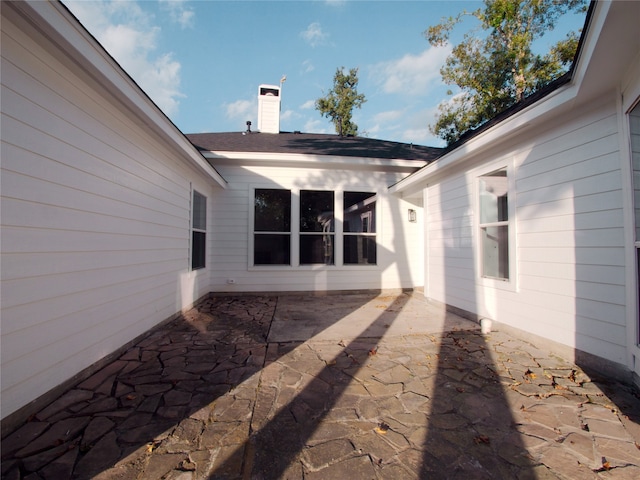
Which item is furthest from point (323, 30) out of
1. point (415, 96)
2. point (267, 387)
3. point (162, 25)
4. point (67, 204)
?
point (267, 387)

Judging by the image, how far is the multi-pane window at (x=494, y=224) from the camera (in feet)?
12.4

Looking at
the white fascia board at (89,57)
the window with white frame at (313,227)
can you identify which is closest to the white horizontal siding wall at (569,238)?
the window with white frame at (313,227)

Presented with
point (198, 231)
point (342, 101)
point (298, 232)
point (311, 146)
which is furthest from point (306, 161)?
point (342, 101)

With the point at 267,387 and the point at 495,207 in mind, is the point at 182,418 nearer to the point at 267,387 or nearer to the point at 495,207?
the point at 267,387

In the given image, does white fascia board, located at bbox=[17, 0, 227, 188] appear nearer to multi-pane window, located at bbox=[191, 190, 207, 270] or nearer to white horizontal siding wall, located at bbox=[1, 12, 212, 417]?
white horizontal siding wall, located at bbox=[1, 12, 212, 417]

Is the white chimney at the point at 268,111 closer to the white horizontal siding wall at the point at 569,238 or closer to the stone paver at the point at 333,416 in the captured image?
the white horizontal siding wall at the point at 569,238

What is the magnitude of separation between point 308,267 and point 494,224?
3849mm

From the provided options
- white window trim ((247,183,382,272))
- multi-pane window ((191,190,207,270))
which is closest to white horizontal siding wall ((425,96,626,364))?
white window trim ((247,183,382,272))

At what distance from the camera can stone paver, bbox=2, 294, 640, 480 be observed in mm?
1520

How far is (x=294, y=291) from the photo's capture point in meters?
6.45

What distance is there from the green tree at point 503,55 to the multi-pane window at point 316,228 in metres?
11.1

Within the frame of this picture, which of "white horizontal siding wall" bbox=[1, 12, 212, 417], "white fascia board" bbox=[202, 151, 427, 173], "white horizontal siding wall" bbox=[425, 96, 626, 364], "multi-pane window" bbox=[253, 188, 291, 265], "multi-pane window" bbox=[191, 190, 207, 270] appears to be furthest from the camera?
"multi-pane window" bbox=[253, 188, 291, 265]

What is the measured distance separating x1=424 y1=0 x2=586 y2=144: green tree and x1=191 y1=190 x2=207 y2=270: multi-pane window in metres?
12.9

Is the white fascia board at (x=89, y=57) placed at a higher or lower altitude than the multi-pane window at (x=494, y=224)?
higher
